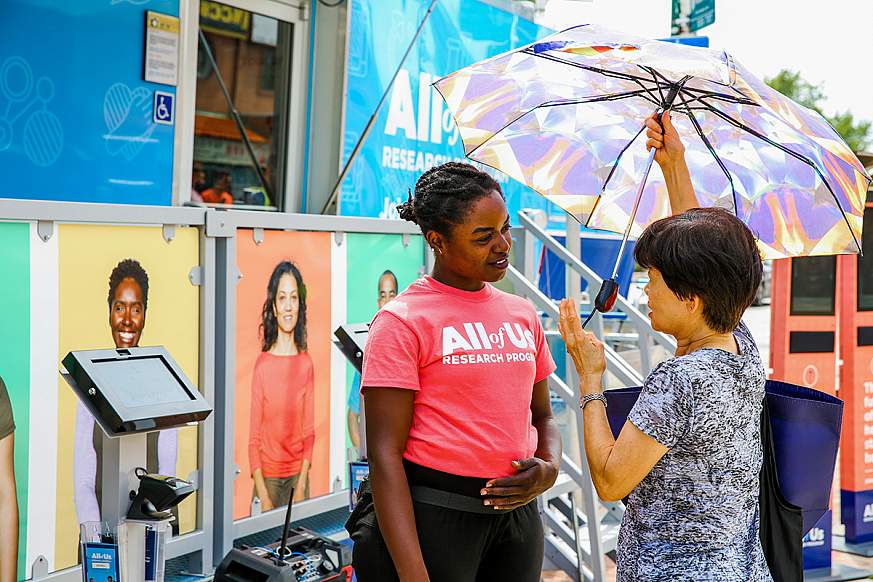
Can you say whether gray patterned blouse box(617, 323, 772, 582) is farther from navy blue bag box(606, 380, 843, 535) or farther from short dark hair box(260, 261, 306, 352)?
short dark hair box(260, 261, 306, 352)

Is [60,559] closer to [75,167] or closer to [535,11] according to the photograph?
[75,167]

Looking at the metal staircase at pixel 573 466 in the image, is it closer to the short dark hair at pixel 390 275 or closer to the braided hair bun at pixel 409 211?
the short dark hair at pixel 390 275

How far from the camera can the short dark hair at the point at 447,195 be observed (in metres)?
2.47

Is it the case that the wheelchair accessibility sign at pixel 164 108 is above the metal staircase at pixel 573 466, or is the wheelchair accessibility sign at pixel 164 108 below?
above

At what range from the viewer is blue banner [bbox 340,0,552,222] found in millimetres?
5840

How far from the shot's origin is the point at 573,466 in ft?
16.5

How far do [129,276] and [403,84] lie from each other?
323 centimetres

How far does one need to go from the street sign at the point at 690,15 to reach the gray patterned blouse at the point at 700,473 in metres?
5.89

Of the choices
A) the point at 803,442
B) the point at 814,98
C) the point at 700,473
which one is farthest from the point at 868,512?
the point at 814,98

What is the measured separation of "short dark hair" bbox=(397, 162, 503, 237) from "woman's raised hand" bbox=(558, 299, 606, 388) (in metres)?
0.36

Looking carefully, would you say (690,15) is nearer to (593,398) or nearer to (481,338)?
(481,338)

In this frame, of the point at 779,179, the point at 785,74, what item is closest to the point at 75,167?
the point at 779,179

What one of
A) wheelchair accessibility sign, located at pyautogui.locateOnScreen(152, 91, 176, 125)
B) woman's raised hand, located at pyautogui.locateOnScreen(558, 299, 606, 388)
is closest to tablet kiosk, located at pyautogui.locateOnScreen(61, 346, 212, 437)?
woman's raised hand, located at pyautogui.locateOnScreen(558, 299, 606, 388)

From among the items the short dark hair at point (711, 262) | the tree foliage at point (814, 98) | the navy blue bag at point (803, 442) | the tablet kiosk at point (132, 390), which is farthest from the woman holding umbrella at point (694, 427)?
the tree foliage at point (814, 98)
